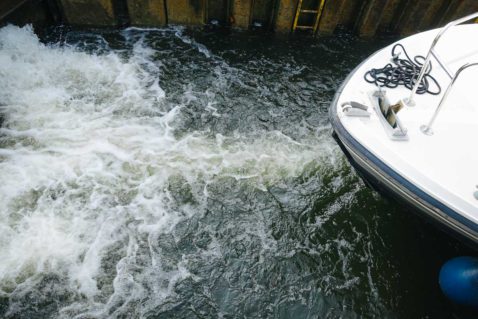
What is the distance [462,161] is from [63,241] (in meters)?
5.09

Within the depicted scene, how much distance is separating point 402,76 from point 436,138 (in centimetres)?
117

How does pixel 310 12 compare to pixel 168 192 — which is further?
pixel 310 12

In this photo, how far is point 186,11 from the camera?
27.0 feet

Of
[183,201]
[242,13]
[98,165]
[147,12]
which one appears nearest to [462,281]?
[183,201]

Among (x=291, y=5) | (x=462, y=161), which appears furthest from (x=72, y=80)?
(x=462, y=161)

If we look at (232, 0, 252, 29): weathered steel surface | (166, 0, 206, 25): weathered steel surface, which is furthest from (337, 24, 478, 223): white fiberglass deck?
(166, 0, 206, 25): weathered steel surface

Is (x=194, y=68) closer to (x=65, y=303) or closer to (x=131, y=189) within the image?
(x=131, y=189)

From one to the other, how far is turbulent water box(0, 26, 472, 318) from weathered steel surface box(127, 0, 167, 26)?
1.15 m

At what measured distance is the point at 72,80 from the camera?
6.83 meters

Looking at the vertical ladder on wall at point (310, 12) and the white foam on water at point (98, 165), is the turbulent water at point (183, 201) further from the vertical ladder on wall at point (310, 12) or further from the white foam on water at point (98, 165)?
the vertical ladder on wall at point (310, 12)

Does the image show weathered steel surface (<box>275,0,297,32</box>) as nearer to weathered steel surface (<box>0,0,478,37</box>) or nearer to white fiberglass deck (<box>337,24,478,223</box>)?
weathered steel surface (<box>0,0,478,37</box>)

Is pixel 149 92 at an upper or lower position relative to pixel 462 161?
lower

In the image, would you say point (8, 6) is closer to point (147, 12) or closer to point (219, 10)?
point (147, 12)

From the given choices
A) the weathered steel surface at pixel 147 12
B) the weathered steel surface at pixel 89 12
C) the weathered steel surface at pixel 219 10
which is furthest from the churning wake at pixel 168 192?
the weathered steel surface at pixel 219 10
